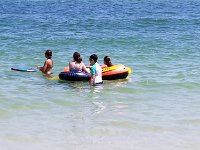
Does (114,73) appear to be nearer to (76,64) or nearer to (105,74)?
(105,74)

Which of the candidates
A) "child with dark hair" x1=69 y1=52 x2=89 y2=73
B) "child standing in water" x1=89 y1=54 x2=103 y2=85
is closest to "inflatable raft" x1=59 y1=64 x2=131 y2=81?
"child with dark hair" x1=69 y1=52 x2=89 y2=73

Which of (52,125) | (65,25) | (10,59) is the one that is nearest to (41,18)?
(65,25)

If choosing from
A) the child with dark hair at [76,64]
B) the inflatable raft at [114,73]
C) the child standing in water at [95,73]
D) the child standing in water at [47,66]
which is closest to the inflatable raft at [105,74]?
the inflatable raft at [114,73]

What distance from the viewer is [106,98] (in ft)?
35.2

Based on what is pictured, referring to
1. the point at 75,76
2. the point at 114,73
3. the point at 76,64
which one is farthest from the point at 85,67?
the point at 114,73

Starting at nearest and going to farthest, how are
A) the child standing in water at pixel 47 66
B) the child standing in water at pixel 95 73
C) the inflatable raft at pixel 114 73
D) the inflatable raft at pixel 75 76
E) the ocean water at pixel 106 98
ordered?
the ocean water at pixel 106 98
the child standing in water at pixel 95 73
the inflatable raft at pixel 75 76
the inflatable raft at pixel 114 73
the child standing in water at pixel 47 66

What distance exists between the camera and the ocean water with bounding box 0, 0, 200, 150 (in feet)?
24.6

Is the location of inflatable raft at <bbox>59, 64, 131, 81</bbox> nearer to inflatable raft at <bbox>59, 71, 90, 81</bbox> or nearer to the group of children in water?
inflatable raft at <bbox>59, 71, 90, 81</bbox>

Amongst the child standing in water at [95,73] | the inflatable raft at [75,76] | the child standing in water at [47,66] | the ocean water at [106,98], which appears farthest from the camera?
the child standing in water at [47,66]

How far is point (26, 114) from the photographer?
354 inches

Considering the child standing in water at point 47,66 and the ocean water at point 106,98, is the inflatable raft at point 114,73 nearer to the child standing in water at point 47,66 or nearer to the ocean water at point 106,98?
the ocean water at point 106,98

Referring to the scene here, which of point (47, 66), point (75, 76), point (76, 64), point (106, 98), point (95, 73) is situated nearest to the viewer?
point (106, 98)

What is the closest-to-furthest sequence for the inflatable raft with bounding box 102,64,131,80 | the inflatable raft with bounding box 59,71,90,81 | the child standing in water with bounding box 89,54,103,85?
1. the child standing in water with bounding box 89,54,103,85
2. the inflatable raft with bounding box 59,71,90,81
3. the inflatable raft with bounding box 102,64,131,80

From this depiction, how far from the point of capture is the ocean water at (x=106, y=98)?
7508 mm
